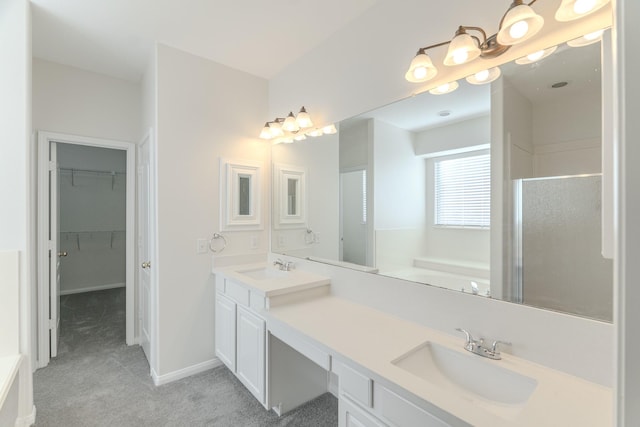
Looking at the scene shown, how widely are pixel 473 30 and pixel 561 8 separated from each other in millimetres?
354

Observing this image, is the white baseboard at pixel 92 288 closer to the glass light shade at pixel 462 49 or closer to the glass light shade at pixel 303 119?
the glass light shade at pixel 303 119

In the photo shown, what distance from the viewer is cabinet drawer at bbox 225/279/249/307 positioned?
2.09 m

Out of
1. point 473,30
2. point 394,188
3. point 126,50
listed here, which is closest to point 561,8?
point 473,30

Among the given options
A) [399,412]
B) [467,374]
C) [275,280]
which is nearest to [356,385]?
[399,412]

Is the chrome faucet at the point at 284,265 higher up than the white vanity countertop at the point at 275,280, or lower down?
higher up

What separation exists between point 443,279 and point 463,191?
467mm

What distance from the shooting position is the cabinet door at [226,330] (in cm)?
226

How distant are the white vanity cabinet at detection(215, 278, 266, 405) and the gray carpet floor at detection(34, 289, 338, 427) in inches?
6.2

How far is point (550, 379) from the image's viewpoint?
1077 mm

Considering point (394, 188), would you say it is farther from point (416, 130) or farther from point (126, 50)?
point (126, 50)

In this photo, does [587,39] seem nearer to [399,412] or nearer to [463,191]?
[463,191]

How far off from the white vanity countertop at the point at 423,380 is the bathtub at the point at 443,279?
24 centimetres

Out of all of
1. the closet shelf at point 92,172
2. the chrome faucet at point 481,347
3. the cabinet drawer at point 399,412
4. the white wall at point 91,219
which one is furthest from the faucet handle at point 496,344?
the closet shelf at point 92,172

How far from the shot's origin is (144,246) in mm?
2832
